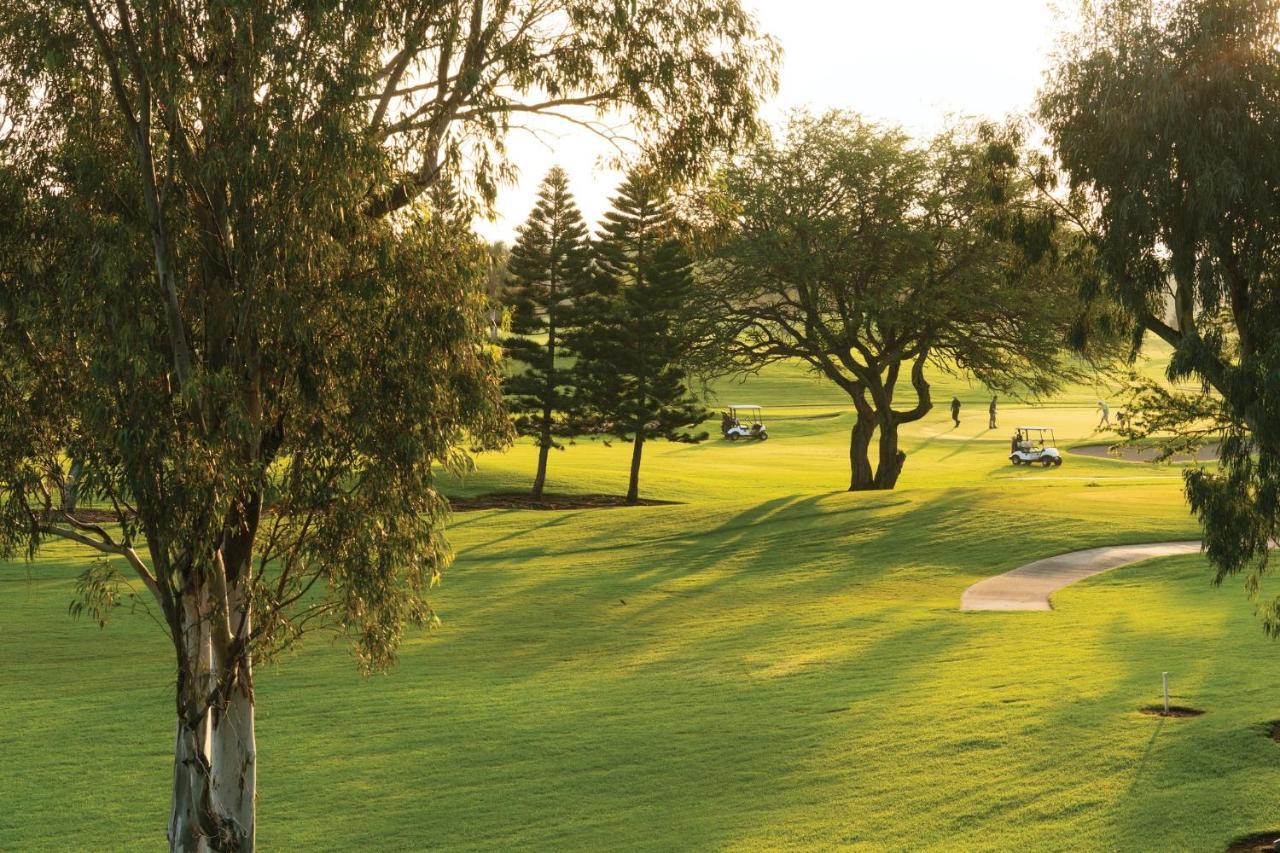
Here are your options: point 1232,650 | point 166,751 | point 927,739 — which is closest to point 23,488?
point 166,751

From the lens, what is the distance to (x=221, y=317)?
12.5 meters

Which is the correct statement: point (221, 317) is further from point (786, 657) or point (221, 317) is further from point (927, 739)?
point (786, 657)

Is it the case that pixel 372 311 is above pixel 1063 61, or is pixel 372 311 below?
below

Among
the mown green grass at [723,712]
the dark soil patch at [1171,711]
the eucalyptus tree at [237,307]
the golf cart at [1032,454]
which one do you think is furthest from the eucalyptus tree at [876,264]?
the eucalyptus tree at [237,307]

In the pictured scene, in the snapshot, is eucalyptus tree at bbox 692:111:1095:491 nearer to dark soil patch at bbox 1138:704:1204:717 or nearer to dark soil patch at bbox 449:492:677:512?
dark soil patch at bbox 449:492:677:512

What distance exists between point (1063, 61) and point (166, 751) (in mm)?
14667

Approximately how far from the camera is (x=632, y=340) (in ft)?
168

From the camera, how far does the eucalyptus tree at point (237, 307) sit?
38.0 ft

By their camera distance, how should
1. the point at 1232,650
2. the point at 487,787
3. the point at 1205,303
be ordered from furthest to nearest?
the point at 1232,650, the point at 487,787, the point at 1205,303

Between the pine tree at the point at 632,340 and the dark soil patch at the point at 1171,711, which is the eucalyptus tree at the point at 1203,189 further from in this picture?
the pine tree at the point at 632,340

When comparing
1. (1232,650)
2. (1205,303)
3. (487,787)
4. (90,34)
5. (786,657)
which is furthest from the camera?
(786,657)

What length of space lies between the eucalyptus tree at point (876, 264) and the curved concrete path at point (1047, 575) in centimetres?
1013

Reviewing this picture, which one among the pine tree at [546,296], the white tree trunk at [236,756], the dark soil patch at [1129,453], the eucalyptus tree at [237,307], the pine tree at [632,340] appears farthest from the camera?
the dark soil patch at [1129,453]

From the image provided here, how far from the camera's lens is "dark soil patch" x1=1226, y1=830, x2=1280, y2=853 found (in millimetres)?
11852
